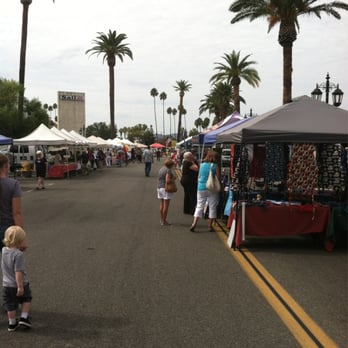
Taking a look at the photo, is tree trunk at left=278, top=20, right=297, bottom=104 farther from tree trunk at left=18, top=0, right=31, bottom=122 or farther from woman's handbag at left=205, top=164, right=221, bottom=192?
tree trunk at left=18, top=0, right=31, bottom=122

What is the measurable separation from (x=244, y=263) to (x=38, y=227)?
5399 millimetres

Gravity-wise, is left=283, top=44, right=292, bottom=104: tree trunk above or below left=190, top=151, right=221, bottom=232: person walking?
above

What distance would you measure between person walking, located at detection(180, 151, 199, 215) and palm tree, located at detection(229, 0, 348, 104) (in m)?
12.2

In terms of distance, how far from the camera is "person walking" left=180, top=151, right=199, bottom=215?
12.0 m

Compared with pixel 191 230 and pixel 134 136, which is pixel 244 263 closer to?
pixel 191 230

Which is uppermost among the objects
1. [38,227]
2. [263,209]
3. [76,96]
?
[76,96]

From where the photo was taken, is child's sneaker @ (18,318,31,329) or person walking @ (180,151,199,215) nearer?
child's sneaker @ (18,318,31,329)

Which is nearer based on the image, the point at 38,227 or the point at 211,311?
the point at 211,311

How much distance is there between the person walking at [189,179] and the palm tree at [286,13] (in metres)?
12.2

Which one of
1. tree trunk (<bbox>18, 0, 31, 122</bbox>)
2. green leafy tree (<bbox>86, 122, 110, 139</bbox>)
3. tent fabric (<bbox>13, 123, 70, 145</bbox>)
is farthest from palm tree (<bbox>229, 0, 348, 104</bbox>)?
green leafy tree (<bbox>86, 122, 110, 139</bbox>)

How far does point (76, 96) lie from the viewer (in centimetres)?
9738

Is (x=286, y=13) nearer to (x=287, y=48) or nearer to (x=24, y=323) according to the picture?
(x=287, y=48)

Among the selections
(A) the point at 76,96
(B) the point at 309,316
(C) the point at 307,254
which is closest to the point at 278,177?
(C) the point at 307,254

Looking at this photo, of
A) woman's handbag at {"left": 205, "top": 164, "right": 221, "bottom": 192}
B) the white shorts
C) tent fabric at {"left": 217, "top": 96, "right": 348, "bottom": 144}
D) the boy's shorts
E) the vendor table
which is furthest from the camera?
the vendor table
